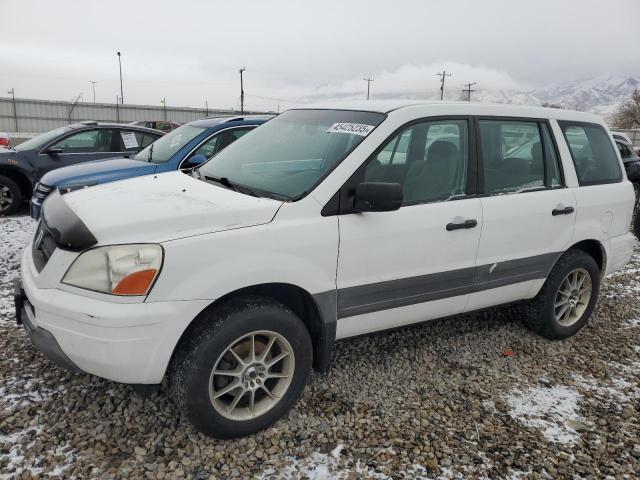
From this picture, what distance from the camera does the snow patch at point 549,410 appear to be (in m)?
3.03

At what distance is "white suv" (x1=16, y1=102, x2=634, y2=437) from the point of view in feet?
7.91

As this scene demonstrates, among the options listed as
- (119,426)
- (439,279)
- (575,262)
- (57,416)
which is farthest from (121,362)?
→ (575,262)

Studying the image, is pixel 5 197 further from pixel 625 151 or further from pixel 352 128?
pixel 625 151

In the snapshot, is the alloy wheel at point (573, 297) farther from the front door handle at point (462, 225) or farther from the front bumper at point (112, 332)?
the front bumper at point (112, 332)

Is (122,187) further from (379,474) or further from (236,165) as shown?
(379,474)

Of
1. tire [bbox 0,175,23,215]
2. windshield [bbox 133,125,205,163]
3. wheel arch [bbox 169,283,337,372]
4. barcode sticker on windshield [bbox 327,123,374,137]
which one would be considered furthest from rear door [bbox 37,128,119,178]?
wheel arch [bbox 169,283,337,372]

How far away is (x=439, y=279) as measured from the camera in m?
3.29

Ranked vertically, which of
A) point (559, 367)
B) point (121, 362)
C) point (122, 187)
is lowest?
point (559, 367)

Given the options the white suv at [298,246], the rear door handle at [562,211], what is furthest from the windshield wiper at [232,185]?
the rear door handle at [562,211]

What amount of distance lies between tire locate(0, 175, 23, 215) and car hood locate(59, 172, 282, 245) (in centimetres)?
561

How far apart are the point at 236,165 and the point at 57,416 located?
74.1 inches

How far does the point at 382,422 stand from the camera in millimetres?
3010

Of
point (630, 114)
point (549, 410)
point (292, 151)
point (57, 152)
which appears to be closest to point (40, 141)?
→ point (57, 152)

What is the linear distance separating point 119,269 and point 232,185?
1011 mm
